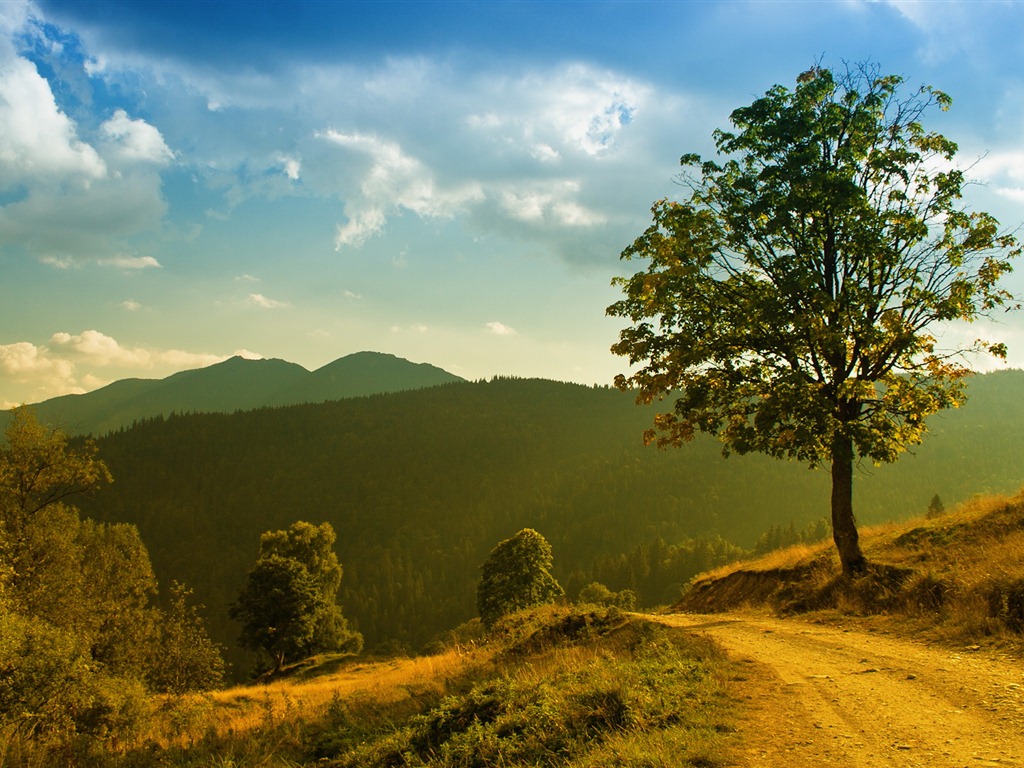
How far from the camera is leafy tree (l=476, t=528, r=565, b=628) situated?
57188 mm

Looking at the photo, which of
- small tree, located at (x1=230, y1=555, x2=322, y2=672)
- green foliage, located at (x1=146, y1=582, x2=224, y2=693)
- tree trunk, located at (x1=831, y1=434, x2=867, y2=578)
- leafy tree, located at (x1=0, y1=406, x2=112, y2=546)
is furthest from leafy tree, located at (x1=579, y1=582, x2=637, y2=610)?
tree trunk, located at (x1=831, y1=434, x2=867, y2=578)

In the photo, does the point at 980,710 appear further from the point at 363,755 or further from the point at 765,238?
the point at 765,238

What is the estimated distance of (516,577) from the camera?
57.9 meters

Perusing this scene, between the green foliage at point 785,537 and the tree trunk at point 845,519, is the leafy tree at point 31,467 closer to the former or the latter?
the tree trunk at point 845,519

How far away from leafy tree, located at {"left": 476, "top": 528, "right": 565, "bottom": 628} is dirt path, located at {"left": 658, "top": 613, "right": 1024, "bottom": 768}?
48.4 metres

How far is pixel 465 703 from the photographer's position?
900cm

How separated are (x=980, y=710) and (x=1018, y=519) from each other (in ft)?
39.8

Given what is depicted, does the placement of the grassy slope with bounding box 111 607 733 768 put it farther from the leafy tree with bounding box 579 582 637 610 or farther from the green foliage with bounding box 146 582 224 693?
the leafy tree with bounding box 579 582 637 610

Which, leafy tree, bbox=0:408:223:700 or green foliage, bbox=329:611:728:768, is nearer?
green foliage, bbox=329:611:728:768

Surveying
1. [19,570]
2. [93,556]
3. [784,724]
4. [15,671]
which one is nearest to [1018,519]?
[784,724]

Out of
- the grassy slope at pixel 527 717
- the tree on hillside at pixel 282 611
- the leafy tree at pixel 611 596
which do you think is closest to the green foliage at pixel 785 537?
the leafy tree at pixel 611 596

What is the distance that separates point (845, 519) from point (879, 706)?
9.94m

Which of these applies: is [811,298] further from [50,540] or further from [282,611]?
[282,611]

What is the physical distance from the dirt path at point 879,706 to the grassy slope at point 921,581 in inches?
51.0
